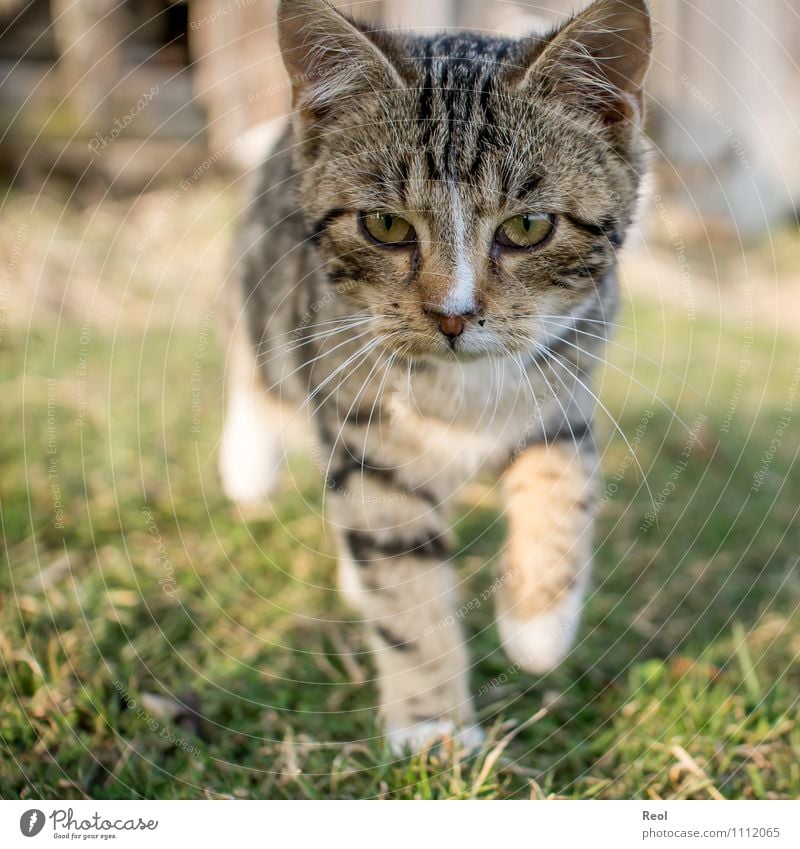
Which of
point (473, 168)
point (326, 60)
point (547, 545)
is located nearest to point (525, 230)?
point (473, 168)

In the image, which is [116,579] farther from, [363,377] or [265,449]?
[363,377]

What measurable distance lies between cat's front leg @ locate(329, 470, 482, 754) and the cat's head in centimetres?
43

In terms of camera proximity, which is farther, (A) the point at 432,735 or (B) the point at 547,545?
(B) the point at 547,545

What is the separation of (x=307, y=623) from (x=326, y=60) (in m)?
1.54
